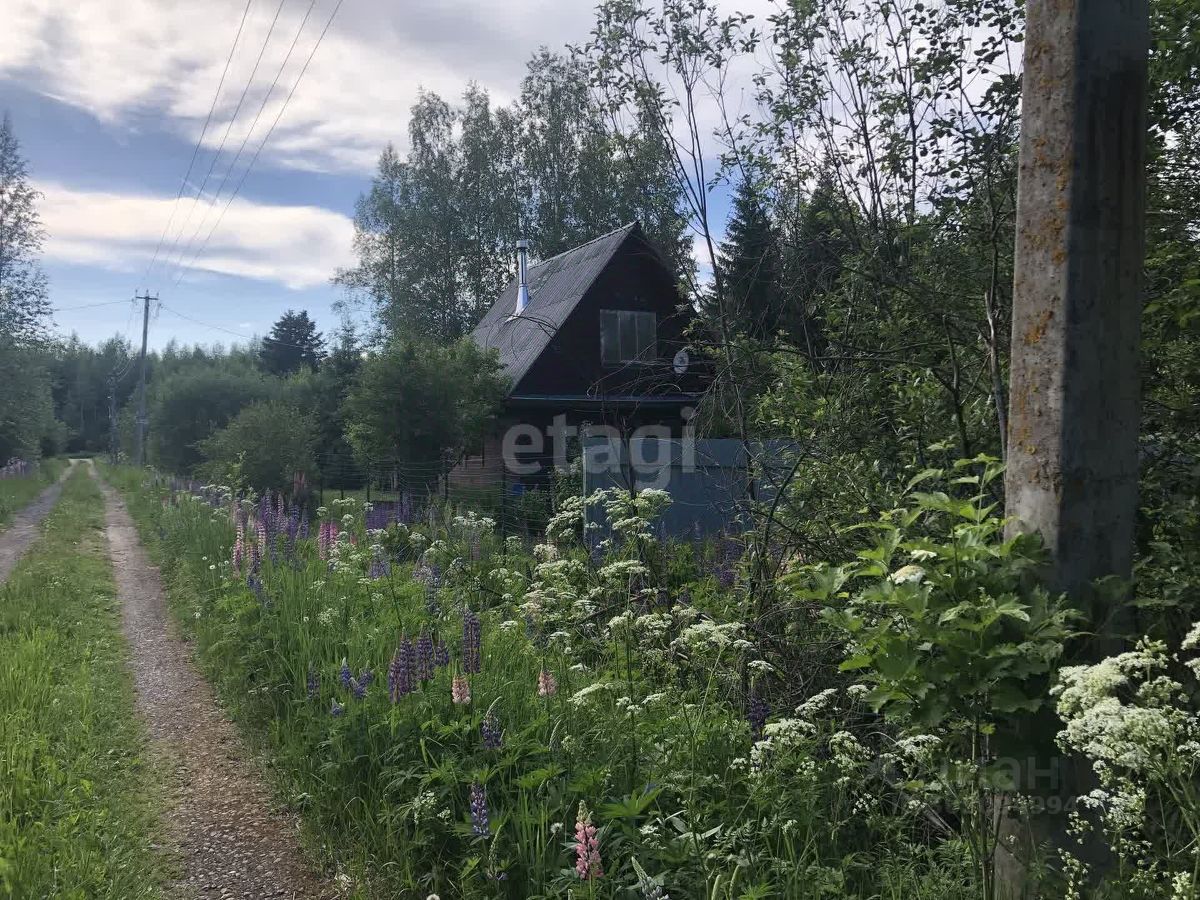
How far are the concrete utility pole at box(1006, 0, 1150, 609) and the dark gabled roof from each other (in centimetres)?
1694

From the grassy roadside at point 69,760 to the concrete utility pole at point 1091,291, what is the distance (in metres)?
3.83

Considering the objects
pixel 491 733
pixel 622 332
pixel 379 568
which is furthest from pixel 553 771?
pixel 622 332

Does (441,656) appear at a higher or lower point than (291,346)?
lower

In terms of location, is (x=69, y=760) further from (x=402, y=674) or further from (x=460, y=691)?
(x=460, y=691)

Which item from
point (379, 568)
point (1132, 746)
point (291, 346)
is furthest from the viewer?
point (291, 346)

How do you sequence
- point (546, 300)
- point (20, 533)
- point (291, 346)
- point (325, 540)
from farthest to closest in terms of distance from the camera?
point (291, 346)
point (546, 300)
point (20, 533)
point (325, 540)

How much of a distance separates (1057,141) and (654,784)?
100 inches

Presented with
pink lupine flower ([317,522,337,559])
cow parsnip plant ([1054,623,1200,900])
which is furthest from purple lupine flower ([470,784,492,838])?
pink lupine flower ([317,522,337,559])

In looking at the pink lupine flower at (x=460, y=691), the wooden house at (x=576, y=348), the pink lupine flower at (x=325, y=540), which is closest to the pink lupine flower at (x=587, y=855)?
the pink lupine flower at (x=460, y=691)

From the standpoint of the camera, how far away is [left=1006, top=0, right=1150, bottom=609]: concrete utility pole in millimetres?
2061

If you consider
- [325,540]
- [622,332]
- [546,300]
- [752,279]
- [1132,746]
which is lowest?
[325,540]

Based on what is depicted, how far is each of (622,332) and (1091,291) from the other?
20416mm

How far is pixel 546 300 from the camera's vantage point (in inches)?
928

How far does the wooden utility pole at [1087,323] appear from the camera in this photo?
206 centimetres
